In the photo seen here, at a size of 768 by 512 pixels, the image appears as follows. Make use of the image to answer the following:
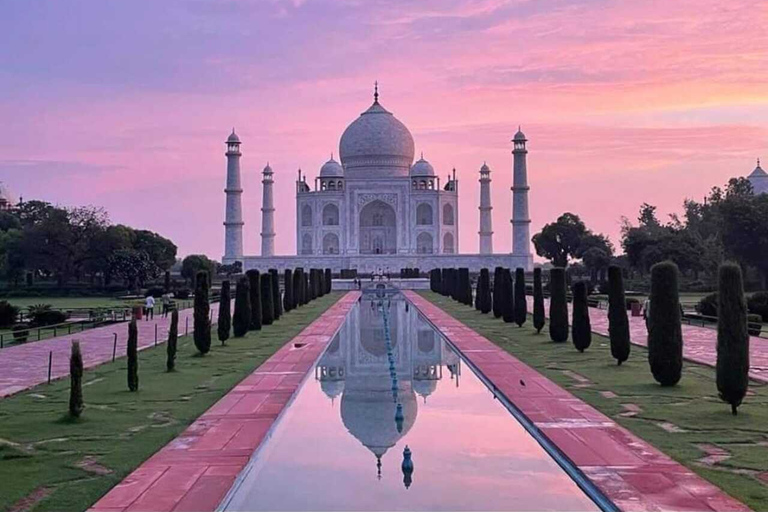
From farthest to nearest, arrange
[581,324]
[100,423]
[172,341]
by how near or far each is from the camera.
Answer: [581,324] < [172,341] < [100,423]

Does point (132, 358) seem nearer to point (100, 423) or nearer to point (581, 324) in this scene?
point (100, 423)

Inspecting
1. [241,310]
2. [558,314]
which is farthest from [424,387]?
[241,310]

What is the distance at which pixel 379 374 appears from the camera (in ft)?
34.2

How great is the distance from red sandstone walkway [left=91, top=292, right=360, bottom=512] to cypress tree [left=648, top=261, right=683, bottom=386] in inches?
138

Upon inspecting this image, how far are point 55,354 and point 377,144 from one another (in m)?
38.3

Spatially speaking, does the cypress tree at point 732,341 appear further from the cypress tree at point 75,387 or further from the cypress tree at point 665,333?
the cypress tree at point 75,387

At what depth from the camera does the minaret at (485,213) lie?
48.9 m

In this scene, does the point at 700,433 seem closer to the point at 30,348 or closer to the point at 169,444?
the point at 169,444

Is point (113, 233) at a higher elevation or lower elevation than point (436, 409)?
higher

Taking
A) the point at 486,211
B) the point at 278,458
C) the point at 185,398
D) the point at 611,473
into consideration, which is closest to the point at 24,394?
the point at 185,398

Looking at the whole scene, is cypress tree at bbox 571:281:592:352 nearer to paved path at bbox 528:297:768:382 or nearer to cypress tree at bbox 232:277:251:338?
paved path at bbox 528:297:768:382

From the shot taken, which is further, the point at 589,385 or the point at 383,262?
the point at 383,262

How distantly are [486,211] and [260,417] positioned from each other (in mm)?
42712

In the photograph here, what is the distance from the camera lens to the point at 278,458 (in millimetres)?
6152
